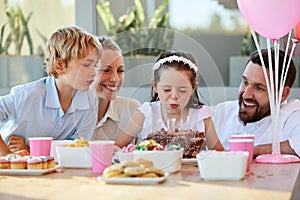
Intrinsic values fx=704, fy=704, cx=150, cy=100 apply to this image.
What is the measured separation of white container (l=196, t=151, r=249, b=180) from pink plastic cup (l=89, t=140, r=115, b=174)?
31 centimetres

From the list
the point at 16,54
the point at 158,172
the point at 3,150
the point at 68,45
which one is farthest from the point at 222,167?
the point at 16,54

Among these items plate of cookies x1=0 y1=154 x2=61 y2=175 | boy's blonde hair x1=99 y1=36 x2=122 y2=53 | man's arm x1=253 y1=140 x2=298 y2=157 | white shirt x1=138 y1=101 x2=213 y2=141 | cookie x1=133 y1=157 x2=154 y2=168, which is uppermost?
boy's blonde hair x1=99 y1=36 x2=122 y2=53

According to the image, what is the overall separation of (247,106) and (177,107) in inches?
25.9

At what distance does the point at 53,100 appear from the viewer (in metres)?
2.71

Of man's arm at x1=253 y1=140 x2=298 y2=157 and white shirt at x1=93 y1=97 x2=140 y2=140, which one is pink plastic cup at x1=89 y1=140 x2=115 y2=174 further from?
man's arm at x1=253 y1=140 x2=298 y2=157

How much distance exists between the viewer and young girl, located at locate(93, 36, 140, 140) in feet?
7.20

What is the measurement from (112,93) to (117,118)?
3.6 inches

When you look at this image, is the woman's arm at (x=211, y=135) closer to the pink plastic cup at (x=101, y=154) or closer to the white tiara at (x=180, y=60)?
the white tiara at (x=180, y=60)

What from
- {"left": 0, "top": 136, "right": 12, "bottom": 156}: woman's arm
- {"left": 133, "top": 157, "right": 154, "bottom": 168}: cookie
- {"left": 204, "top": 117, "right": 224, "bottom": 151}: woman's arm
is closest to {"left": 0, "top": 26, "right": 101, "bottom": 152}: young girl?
{"left": 0, "top": 136, "right": 12, "bottom": 156}: woman's arm

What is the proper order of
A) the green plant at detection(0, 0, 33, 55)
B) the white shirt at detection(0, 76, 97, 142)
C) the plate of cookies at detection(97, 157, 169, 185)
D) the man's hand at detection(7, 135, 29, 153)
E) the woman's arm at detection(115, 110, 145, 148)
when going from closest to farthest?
1. the plate of cookies at detection(97, 157, 169, 185)
2. the woman's arm at detection(115, 110, 145, 148)
3. the man's hand at detection(7, 135, 29, 153)
4. the white shirt at detection(0, 76, 97, 142)
5. the green plant at detection(0, 0, 33, 55)

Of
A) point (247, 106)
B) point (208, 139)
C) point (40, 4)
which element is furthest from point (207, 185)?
point (40, 4)

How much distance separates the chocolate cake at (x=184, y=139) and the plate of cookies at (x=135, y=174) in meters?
0.34

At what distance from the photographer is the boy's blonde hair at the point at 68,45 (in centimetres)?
261

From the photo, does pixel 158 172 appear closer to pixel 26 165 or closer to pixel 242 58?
pixel 26 165
